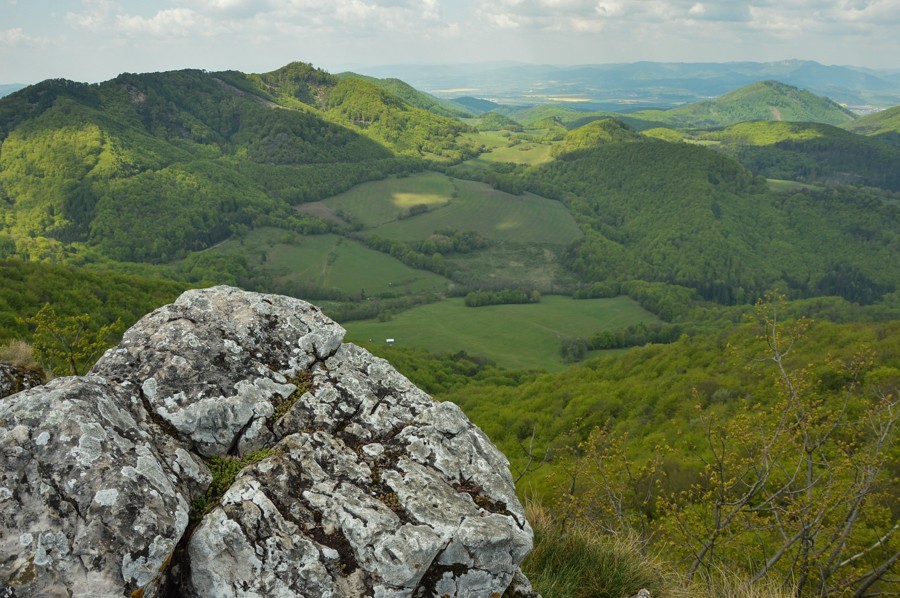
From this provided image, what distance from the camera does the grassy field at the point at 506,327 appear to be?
381 feet

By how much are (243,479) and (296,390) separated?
83.3 inches

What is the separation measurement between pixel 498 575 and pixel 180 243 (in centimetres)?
19471

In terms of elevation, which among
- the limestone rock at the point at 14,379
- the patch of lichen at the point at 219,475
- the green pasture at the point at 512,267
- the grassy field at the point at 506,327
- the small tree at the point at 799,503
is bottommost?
the grassy field at the point at 506,327

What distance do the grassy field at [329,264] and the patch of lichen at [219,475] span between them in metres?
143

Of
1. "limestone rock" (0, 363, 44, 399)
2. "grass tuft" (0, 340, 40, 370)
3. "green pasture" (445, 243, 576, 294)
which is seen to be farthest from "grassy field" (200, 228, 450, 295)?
"limestone rock" (0, 363, 44, 399)

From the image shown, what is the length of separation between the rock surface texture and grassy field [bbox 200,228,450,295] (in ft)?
464

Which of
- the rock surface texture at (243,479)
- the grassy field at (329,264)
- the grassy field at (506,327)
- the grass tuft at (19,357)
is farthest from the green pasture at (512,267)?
the grass tuft at (19,357)

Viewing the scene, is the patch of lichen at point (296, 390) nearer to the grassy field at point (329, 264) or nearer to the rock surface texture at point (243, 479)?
the rock surface texture at point (243, 479)

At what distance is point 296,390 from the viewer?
27.6 ft

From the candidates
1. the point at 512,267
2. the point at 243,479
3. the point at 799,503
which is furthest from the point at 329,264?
the point at 243,479

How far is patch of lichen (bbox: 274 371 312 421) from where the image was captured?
7.96m

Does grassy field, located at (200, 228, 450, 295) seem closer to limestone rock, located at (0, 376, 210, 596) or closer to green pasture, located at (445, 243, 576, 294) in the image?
green pasture, located at (445, 243, 576, 294)

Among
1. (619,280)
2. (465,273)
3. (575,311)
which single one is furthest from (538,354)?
(619,280)

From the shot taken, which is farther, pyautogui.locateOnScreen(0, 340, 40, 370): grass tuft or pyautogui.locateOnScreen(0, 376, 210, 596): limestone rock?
pyautogui.locateOnScreen(0, 340, 40, 370): grass tuft
